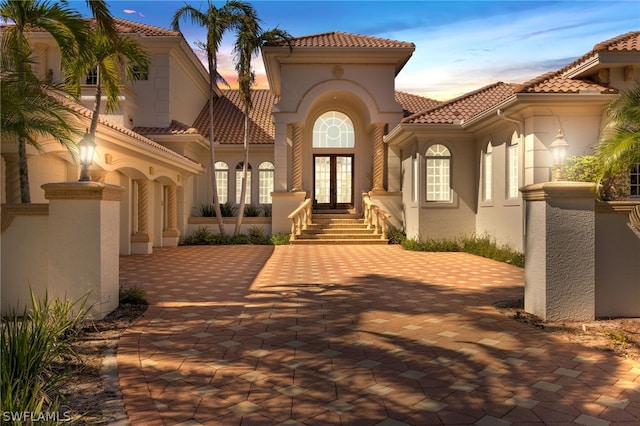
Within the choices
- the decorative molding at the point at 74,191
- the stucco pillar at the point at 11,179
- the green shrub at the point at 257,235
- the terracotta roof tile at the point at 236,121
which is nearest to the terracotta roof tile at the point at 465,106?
the green shrub at the point at 257,235

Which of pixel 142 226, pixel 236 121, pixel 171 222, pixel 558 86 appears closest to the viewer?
pixel 558 86

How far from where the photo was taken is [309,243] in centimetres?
1895

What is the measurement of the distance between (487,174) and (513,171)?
6.95ft

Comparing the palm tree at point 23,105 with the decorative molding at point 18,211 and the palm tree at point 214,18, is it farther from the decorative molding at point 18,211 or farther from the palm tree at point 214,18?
the palm tree at point 214,18

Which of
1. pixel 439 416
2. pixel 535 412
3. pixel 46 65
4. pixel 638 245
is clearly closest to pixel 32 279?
pixel 439 416

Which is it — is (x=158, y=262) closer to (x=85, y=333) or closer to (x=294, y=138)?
(x=85, y=333)

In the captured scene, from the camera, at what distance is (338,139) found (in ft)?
75.1

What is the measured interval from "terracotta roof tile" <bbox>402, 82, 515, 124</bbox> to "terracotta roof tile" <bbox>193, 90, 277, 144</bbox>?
882 cm

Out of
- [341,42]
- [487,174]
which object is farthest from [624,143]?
[341,42]

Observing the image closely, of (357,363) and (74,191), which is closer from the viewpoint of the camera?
(357,363)

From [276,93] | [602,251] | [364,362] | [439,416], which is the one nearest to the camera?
[439,416]

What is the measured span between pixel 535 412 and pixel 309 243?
15285 mm

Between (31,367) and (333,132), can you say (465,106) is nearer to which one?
(333,132)

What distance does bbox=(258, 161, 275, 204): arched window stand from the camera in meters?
23.9
